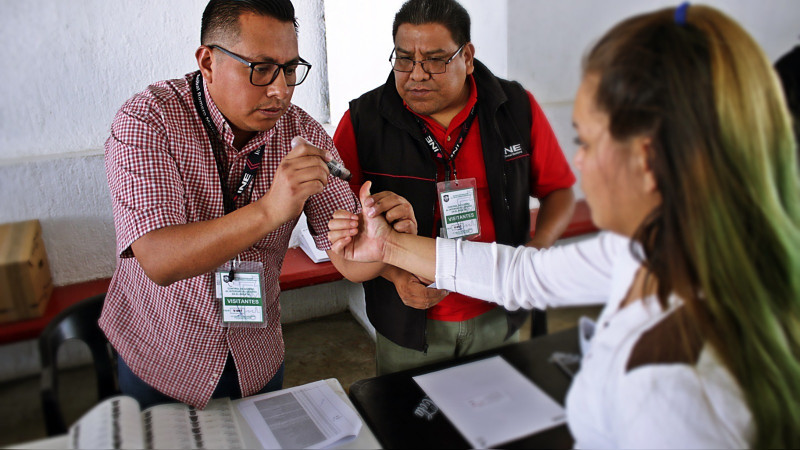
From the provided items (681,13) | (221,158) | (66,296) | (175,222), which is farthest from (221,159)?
(681,13)

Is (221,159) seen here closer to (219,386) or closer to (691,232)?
(219,386)

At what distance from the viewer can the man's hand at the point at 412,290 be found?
1.73 meters

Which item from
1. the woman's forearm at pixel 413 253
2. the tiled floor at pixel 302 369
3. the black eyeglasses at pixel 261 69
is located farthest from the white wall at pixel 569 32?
the black eyeglasses at pixel 261 69

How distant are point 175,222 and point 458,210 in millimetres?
823

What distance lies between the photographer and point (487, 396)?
1234mm

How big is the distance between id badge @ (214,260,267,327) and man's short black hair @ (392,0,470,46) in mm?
1012

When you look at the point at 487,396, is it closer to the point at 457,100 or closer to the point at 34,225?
the point at 34,225

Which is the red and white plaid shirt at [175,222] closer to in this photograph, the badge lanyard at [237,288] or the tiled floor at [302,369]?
the badge lanyard at [237,288]

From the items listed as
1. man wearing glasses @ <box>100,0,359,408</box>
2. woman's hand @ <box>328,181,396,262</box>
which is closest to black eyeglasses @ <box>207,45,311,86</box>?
man wearing glasses @ <box>100,0,359,408</box>

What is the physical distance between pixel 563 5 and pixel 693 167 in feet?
1.76

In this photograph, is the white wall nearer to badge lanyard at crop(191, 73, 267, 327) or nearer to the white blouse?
the white blouse

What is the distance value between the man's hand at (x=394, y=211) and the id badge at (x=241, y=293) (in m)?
0.38

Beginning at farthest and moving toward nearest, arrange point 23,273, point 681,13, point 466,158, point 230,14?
point 466,158 → point 230,14 → point 23,273 → point 681,13

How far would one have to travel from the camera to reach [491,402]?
1.20 meters
